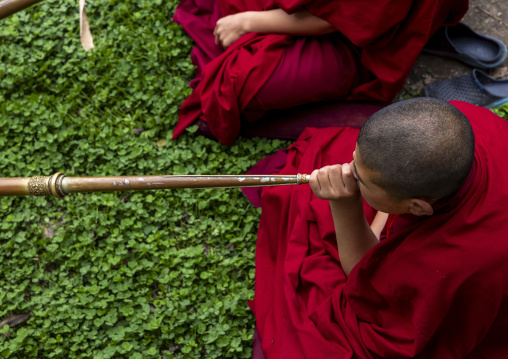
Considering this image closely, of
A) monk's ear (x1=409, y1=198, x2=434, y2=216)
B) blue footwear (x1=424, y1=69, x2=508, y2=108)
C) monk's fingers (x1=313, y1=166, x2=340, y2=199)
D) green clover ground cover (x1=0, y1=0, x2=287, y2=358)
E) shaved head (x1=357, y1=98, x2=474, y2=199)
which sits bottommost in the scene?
green clover ground cover (x1=0, y1=0, x2=287, y2=358)

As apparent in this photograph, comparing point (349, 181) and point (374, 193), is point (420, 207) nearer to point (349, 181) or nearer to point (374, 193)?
point (374, 193)

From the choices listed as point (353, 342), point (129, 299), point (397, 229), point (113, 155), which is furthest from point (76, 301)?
point (397, 229)

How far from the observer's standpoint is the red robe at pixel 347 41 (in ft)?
9.98

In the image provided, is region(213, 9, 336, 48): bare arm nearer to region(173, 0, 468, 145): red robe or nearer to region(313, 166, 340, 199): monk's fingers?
region(173, 0, 468, 145): red robe

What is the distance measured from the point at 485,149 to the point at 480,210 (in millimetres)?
293

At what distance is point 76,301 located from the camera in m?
3.24

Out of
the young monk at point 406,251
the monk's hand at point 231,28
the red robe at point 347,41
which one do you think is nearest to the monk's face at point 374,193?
the young monk at point 406,251

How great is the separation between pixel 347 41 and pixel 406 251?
1.82 m

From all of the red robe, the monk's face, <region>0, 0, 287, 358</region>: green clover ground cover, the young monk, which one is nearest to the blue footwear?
the red robe

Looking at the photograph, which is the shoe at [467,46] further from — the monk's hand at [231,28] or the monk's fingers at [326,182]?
the monk's fingers at [326,182]

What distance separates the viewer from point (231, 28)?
12.0ft

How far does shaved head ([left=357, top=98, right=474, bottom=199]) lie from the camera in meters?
1.76

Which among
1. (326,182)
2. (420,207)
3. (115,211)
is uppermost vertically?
(420,207)

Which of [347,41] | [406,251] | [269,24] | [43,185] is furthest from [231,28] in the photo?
[406,251]
